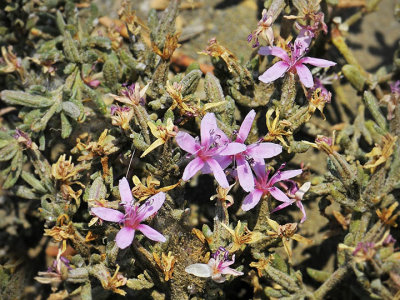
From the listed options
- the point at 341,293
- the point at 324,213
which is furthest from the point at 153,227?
the point at 341,293

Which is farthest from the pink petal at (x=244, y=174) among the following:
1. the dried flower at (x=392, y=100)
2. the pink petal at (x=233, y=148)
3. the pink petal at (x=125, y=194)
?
the dried flower at (x=392, y=100)

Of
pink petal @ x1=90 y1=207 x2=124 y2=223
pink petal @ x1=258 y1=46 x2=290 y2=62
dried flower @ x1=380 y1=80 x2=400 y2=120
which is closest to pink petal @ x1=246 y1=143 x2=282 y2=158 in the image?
pink petal @ x1=258 y1=46 x2=290 y2=62

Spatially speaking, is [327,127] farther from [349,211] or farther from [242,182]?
[242,182]

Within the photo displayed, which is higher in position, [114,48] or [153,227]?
[114,48]

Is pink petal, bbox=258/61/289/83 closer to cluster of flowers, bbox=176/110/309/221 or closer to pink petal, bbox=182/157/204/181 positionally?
cluster of flowers, bbox=176/110/309/221

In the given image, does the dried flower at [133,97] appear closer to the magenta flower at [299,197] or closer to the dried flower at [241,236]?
the dried flower at [241,236]

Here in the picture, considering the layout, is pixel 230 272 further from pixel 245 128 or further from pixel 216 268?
pixel 245 128

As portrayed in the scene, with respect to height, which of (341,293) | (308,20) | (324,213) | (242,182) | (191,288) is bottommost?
(341,293)
